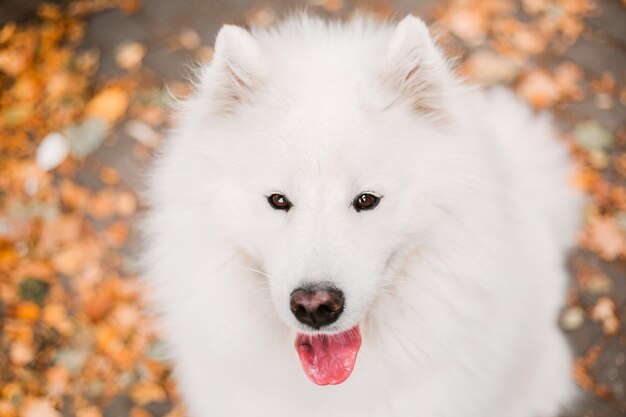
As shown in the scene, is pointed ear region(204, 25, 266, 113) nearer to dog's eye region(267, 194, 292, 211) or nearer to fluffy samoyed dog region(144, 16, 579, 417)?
fluffy samoyed dog region(144, 16, 579, 417)

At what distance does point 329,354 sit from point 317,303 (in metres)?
0.39

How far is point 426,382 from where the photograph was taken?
192 centimetres

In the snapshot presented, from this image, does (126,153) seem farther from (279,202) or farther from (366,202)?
(366,202)

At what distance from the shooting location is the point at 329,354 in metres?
1.84

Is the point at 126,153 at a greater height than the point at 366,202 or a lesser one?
Answer: lesser

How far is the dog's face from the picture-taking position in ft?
5.12

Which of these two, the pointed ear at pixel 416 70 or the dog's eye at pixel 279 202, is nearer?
the pointed ear at pixel 416 70

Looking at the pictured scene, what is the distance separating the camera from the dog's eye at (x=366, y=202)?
1.63m

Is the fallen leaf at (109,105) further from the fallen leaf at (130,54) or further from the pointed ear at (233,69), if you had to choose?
the pointed ear at (233,69)

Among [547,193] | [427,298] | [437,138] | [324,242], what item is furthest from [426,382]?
[547,193]

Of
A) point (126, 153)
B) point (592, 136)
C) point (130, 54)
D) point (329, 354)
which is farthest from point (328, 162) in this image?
point (130, 54)

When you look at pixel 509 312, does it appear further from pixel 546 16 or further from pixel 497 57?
pixel 546 16

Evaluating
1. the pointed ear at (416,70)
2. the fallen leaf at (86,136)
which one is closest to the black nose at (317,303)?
the pointed ear at (416,70)

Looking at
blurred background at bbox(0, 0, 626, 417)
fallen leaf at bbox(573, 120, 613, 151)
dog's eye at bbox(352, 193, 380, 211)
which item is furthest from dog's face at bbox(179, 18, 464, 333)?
fallen leaf at bbox(573, 120, 613, 151)
